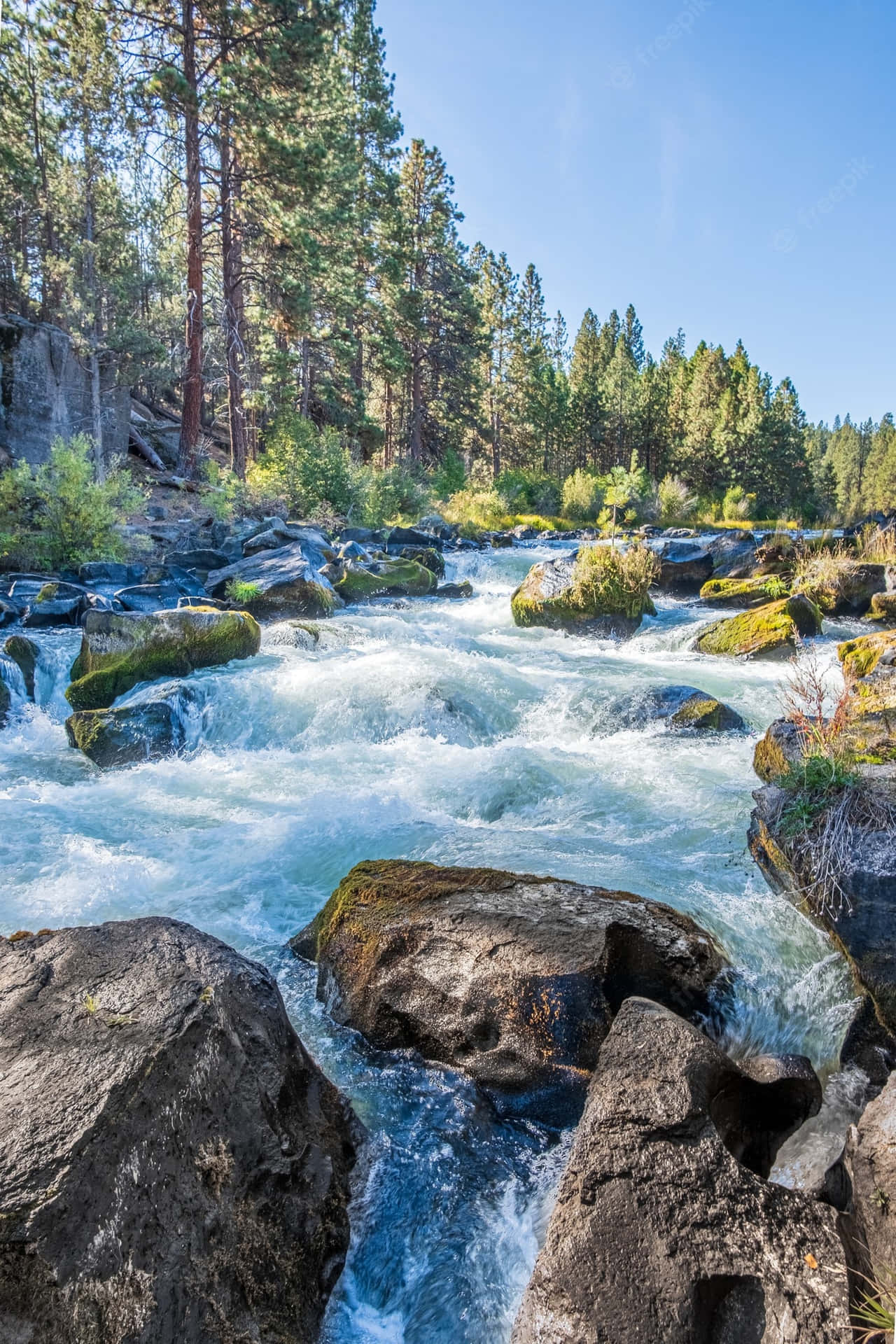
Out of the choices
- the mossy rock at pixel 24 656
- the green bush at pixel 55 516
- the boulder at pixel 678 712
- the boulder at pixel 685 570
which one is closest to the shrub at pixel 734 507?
the boulder at pixel 685 570

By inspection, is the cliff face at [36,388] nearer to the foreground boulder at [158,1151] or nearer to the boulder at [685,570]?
the boulder at [685,570]

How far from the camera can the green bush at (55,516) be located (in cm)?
1325

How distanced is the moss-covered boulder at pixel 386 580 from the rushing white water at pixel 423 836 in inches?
128

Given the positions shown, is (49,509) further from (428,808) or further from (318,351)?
(318,351)

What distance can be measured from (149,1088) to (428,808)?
13.1 ft

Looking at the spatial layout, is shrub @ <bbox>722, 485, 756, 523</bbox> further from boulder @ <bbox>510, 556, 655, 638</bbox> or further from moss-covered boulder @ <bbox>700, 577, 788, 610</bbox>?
boulder @ <bbox>510, 556, 655, 638</bbox>

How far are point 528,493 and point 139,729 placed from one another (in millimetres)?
35026

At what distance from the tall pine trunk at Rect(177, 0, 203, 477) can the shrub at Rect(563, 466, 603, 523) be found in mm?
23994

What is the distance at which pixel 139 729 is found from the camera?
291 inches

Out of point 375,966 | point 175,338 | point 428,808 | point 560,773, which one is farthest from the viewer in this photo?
point 175,338

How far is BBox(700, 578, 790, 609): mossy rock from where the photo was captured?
47.8 ft

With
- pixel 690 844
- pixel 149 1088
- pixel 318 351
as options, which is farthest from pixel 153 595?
pixel 318 351

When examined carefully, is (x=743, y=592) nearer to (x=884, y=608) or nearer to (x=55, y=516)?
(x=884, y=608)

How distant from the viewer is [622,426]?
59.3m
